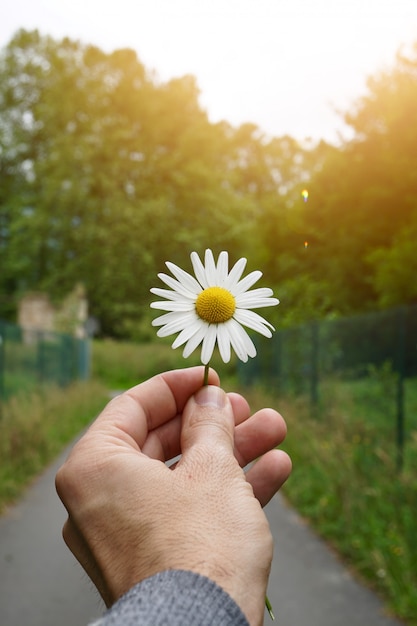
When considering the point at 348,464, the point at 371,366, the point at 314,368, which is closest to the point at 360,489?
the point at 348,464

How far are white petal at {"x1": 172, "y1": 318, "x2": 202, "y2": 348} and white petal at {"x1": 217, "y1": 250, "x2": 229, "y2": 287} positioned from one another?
0.05 metres

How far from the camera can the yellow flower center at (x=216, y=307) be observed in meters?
0.70

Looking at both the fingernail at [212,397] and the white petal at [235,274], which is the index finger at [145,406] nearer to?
the fingernail at [212,397]

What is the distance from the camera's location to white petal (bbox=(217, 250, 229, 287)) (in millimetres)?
743

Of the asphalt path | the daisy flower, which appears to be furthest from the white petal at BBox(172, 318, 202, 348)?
the asphalt path

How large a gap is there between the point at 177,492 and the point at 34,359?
43.6 ft

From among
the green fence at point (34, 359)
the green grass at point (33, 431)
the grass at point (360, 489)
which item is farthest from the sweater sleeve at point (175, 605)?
the green grass at point (33, 431)

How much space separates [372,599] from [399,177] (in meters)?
6.27

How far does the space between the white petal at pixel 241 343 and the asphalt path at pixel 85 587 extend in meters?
3.77

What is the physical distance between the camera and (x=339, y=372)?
818 centimetres

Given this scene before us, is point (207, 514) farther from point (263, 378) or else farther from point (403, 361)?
point (263, 378)

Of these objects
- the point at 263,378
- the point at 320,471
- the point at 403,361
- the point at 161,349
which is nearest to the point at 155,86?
the point at 161,349

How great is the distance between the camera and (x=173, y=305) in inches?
27.5

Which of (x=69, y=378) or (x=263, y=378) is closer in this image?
(x=263, y=378)
